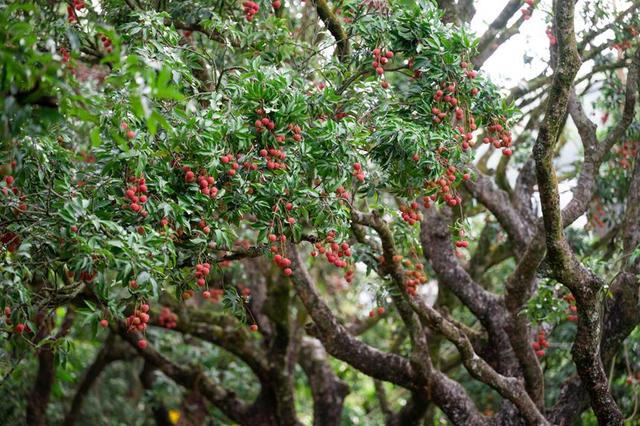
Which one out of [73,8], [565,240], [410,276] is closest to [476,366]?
[410,276]

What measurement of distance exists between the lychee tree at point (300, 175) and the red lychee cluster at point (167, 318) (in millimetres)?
32

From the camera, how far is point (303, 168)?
469 centimetres

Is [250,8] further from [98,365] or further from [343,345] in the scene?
[98,365]

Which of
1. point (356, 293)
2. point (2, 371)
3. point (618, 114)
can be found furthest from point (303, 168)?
point (356, 293)

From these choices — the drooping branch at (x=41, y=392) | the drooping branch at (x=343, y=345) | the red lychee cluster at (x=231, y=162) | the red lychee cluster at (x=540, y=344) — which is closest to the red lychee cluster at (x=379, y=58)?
the red lychee cluster at (x=231, y=162)

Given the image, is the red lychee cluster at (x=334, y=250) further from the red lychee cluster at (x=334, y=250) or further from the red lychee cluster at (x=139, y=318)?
the red lychee cluster at (x=139, y=318)

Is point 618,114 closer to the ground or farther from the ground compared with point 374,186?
farther from the ground

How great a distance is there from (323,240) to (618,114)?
495 centimetres

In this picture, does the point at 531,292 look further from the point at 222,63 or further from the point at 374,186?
the point at 222,63

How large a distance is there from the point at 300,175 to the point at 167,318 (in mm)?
3535

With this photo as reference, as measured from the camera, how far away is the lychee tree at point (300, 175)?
414 centimetres

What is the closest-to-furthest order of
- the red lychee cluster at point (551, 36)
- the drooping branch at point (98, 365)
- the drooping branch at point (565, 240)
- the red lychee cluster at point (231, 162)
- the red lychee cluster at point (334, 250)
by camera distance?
1. the red lychee cluster at point (231, 162)
2. the red lychee cluster at point (334, 250)
3. the drooping branch at point (565, 240)
4. the red lychee cluster at point (551, 36)
5. the drooping branch at point (98, 365)

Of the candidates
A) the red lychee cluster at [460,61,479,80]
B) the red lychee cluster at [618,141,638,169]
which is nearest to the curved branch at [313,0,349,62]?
the red lychee cluster at [460,61,479,80]

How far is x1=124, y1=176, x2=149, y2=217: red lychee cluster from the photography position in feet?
14.0
